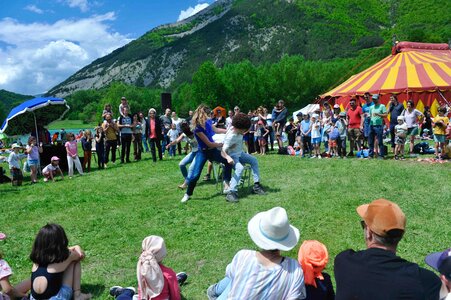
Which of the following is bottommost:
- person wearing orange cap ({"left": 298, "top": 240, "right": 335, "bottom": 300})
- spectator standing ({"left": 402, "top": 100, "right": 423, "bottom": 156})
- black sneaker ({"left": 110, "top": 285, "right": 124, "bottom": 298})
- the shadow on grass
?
the shadow on grass

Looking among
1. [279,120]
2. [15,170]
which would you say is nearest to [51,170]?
[15,170]

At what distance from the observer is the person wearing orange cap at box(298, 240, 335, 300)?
3021 millimetres

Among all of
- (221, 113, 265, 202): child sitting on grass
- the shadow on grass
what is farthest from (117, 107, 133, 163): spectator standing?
the shadow on grass

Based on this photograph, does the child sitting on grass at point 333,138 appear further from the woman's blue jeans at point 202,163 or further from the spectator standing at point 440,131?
the woman's blue jeans at point 202,163

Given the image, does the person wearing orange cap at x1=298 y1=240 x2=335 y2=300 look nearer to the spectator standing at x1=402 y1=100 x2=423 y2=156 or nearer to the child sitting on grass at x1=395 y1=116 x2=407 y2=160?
the child sitting on grass at x1=395 y1=116 x2=407 y2=160

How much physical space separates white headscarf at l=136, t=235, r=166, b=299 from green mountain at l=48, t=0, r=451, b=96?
355 feet

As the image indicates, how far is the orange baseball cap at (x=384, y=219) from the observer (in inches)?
94.3

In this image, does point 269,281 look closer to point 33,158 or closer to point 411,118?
point 411,118

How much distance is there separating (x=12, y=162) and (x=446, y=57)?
20069mm

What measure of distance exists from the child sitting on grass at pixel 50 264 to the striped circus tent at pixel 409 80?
54.9 ft

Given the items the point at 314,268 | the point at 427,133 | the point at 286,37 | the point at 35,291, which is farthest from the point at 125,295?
the point at 286,37

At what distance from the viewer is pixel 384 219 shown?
2.41 metres

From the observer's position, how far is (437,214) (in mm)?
5996

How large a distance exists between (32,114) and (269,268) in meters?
13.4
